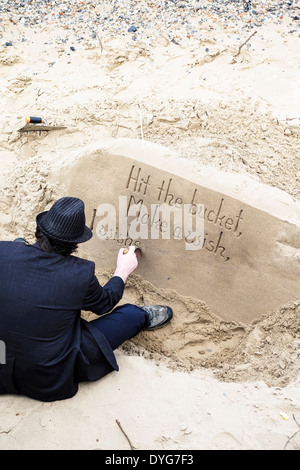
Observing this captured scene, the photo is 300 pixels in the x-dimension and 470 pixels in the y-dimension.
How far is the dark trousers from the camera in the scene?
2.30m

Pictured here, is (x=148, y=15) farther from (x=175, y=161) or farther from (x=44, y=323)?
(x=44, y=323)

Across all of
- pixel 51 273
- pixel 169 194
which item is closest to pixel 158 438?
pixel 51 273

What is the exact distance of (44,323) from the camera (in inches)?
76.7

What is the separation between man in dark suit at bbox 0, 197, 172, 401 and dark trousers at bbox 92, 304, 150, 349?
11 cm

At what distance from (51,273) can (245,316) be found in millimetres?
1455

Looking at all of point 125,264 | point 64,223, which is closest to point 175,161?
point 125,264

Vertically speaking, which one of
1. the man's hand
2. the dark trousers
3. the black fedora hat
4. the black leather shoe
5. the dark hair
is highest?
the black fedora hat

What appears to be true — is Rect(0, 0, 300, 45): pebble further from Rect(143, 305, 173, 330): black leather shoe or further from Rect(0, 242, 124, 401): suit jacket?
Rect(0, 242, 124, 401): suit jacket

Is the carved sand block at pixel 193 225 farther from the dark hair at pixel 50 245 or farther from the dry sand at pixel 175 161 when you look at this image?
the dark hair at pixel 50 245

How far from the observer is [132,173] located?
2.98 m

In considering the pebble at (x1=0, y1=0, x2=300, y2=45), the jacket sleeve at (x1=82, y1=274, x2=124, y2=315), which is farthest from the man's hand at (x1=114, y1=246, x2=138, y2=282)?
the pebble at (x1=0, y1=0, x2=300, y2=45)

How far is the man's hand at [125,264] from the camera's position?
8.33 feet

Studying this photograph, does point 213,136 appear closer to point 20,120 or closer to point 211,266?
point 211,266

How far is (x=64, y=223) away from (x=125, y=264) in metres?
0.72
